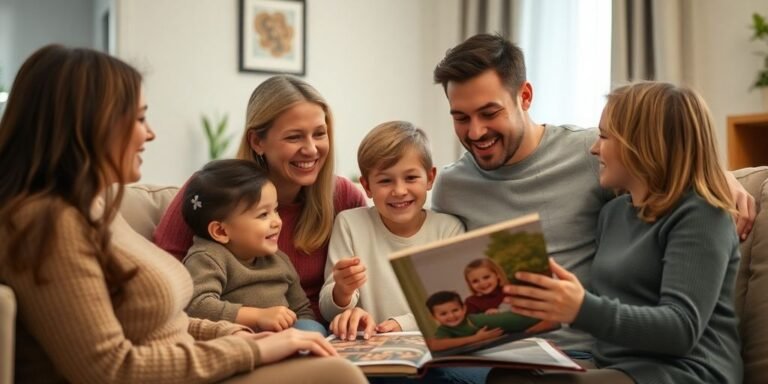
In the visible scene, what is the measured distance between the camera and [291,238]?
2.27m

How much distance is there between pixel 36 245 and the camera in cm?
125

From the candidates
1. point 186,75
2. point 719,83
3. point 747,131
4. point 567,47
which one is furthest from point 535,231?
point 186,75

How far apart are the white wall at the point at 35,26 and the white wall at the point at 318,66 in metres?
1.79

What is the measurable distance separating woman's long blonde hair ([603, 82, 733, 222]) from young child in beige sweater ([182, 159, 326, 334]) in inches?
32.5

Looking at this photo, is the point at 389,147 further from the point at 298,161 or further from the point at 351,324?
the point at 351,324

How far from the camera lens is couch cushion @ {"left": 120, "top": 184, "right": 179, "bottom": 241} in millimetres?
2201

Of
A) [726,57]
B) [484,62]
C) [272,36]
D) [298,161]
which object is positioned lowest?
[298,161]

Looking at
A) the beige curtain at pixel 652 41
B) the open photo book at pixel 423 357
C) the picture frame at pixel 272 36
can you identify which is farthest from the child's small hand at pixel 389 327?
the picture frame at pixel 272 36

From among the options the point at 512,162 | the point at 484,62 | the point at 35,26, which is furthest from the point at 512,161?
the point at 35,26

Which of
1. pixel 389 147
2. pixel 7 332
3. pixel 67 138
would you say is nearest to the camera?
pixel 7 332

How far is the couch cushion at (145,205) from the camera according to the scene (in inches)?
86.7

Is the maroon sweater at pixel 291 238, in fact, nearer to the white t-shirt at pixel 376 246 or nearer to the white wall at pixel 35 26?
the white t-shirt at pixel 376 246

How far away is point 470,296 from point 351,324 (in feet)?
1.67

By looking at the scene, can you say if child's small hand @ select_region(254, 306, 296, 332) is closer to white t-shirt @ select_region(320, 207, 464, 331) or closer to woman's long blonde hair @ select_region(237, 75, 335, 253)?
white t-shirt @ select_region(320, 207, 464, 331)
